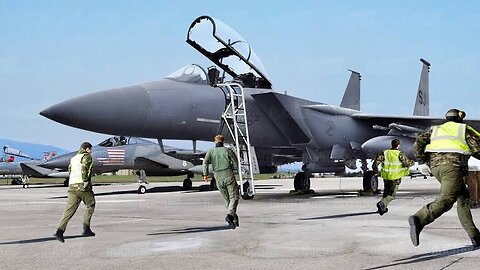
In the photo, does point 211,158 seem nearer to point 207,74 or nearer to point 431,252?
point 431,252

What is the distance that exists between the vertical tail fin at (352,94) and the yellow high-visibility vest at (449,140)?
15198 millimetres

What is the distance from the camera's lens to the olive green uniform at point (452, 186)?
5590 mm

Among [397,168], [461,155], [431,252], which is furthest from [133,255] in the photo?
[397,168]

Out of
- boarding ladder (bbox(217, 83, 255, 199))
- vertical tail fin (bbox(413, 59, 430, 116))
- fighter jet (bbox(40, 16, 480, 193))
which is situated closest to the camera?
fighter jet (bbox(40, 16, 480, 193))

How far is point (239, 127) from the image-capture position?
13312 millimetres

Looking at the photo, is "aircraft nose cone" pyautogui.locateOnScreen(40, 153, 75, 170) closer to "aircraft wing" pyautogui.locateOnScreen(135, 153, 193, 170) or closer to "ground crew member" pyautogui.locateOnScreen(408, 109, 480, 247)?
"aircraft wing" pyautogui.locateOnScreen(135, 153, 193, 170)

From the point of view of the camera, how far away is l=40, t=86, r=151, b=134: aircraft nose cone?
1130 cm

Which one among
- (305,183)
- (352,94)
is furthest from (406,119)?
(352,94)

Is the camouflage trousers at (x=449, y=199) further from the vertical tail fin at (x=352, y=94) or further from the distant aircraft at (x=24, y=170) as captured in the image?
the distant aircraft at (x=24, y=170)

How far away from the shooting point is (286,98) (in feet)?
46.7

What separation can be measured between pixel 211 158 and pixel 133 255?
3267 mm

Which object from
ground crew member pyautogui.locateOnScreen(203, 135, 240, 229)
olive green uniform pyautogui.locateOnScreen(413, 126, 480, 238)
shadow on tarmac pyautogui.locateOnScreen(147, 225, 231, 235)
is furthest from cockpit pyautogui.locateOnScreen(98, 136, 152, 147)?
olive green uniform pyautogui.locateOnScreen(413, 126, 480, 238)

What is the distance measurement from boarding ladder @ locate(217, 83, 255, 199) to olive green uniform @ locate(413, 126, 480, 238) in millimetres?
6999

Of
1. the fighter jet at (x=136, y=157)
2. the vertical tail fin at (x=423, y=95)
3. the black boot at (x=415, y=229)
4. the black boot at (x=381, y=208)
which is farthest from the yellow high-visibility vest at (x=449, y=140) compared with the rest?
the vertical tail fin at (x=423, y=95)
